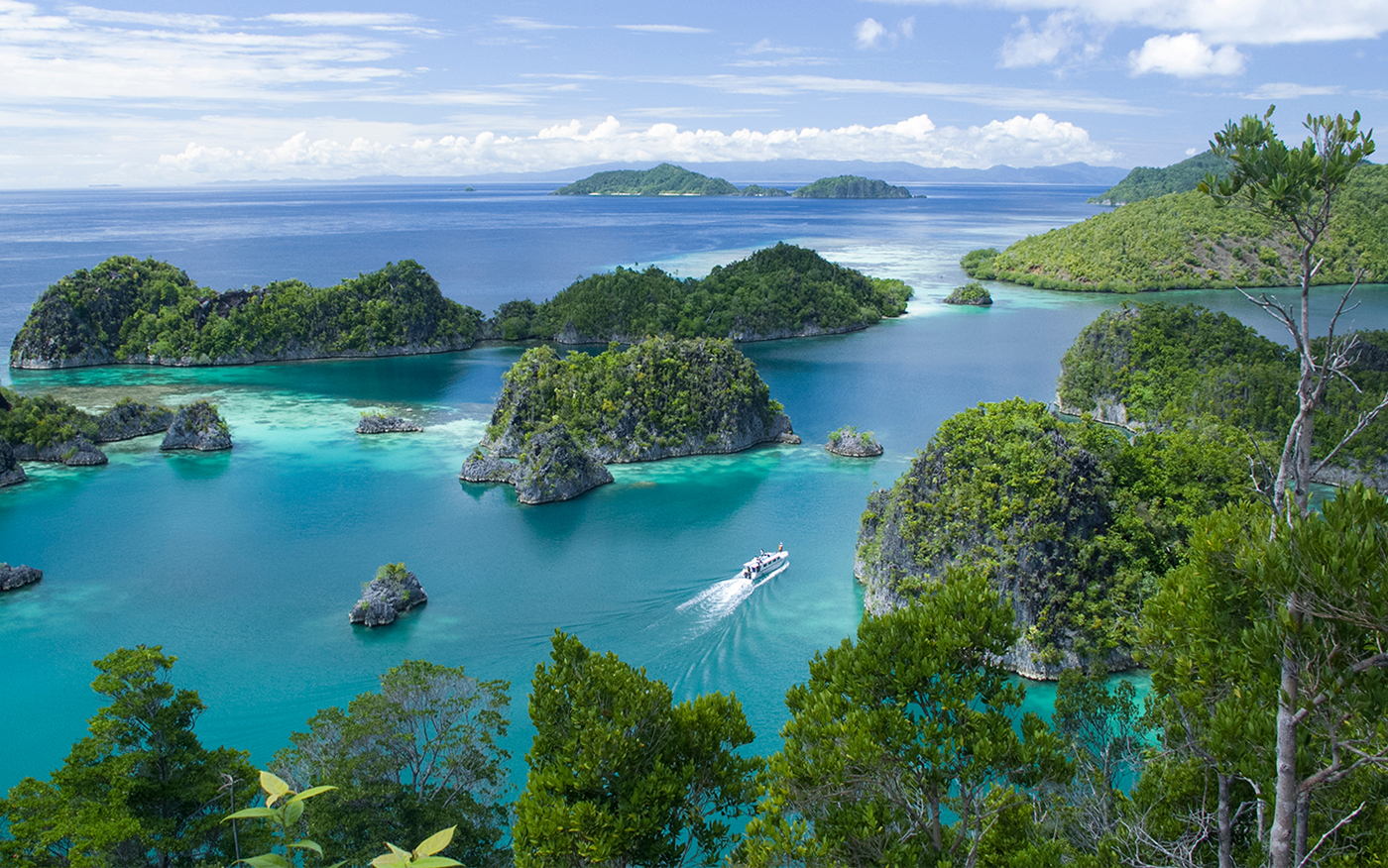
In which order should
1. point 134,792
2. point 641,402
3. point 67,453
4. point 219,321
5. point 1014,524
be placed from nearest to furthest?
point 134,792
point 1014,524
point 67,453
point 641,402
point 219,321

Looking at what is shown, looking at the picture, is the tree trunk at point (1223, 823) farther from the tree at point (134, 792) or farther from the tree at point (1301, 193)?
the tree at point (134, 792)

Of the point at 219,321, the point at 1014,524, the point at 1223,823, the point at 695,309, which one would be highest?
the point at 695,309

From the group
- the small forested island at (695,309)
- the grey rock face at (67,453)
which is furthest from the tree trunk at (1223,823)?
the small forested island at (695,309)

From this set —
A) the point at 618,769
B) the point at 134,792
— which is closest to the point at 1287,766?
the point at 618,769

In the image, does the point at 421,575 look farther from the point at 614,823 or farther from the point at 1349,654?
the point at 1349,654

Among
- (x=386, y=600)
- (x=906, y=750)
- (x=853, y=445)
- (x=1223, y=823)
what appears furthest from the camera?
(x=853, y=445)

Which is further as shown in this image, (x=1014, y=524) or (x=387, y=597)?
(x=387, y=597)

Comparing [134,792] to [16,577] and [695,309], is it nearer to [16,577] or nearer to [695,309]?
[16,577]
